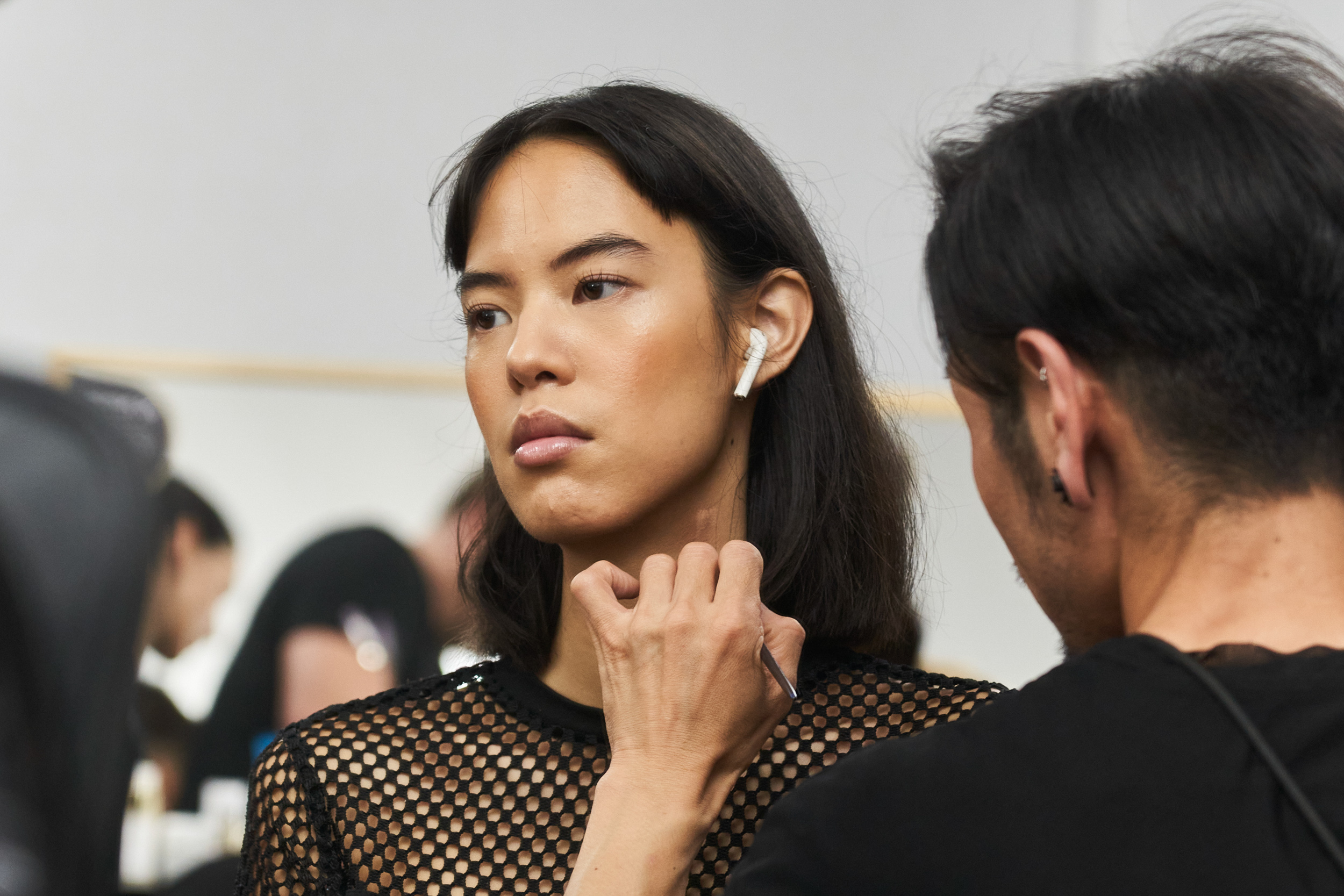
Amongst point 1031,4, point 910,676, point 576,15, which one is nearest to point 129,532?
point 910,676

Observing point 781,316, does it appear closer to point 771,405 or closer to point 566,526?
point 771,405

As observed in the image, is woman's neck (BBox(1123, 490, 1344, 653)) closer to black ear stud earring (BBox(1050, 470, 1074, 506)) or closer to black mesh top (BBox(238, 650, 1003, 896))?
black ear stud earring (BBox(1050, 470, 1074, 506))

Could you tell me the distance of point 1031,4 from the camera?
2918 mm

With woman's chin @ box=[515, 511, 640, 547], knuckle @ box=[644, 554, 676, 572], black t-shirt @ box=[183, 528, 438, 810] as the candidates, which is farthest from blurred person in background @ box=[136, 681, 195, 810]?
knuckle @ box=[644, 554, 676, 572]

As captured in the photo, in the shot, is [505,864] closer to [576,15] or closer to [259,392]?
[259,392]

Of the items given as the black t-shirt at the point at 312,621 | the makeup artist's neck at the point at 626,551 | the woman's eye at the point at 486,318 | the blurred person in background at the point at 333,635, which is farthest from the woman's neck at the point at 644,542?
the black t-shirt at the point at 312,621

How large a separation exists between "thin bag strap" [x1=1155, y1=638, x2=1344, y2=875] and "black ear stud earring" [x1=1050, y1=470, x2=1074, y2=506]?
0.13 m

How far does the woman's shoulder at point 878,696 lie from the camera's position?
117cm

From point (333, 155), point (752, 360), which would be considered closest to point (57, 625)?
point (752, 360)

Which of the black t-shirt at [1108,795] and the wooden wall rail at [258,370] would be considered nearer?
the black t-shirt at [1108,795]

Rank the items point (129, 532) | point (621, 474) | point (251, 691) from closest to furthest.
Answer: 1. point (129, 532)
2. point (621, 474)
3. point (251, 691)

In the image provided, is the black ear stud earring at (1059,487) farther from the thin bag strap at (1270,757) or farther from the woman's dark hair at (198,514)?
the woman's dark hair at (198,514)

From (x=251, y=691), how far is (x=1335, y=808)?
237 centimetres

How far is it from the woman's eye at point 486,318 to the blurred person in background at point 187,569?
5.42 feet
